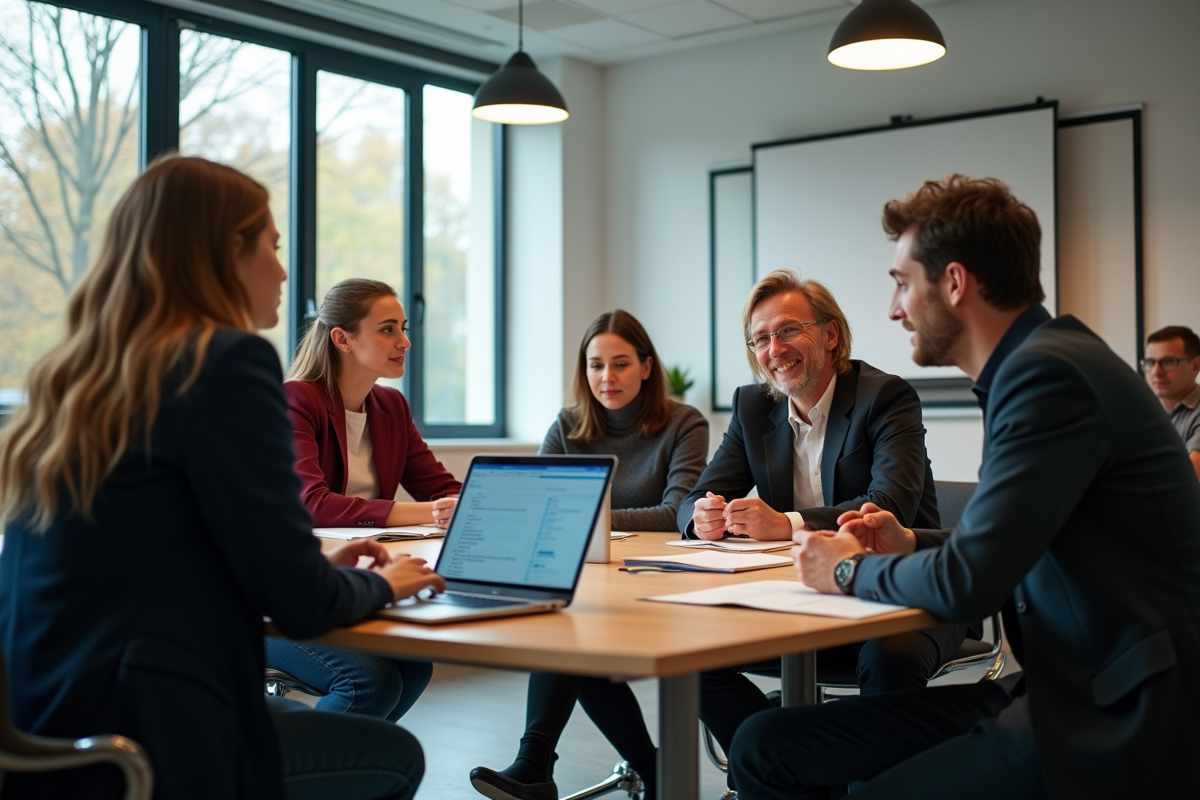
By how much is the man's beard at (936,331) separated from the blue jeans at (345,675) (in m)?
1.22

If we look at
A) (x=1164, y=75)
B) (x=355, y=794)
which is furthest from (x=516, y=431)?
(x=355, y=794)

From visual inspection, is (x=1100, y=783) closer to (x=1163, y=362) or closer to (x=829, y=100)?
(x=1163, y=362)

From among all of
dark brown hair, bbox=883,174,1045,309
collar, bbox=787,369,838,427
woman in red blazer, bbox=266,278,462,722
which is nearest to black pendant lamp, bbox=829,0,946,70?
collar, bbox=787,369,838,427

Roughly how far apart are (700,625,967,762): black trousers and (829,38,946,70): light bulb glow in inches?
72.4

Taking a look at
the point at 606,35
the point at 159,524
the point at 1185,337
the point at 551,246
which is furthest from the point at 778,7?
the point at 159,524

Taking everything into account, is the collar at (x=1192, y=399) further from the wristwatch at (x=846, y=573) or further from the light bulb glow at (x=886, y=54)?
the wristwatch at (x=846, y=573)

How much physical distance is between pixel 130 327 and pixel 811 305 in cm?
180

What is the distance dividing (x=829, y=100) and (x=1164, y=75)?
1513 millimetres

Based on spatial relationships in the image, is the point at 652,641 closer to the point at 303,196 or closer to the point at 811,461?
Result: the point at 811,461

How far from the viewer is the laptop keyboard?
A: 1.65m

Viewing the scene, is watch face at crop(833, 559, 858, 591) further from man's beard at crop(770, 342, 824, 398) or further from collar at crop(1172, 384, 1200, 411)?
collar at crop(1172, 384, 1200, 411)

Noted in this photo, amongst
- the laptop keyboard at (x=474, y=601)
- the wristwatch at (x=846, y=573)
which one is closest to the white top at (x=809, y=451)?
the wristwatch at (x=846, y=573)

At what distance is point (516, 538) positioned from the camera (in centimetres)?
175

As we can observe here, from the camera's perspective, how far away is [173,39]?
5156 mm
